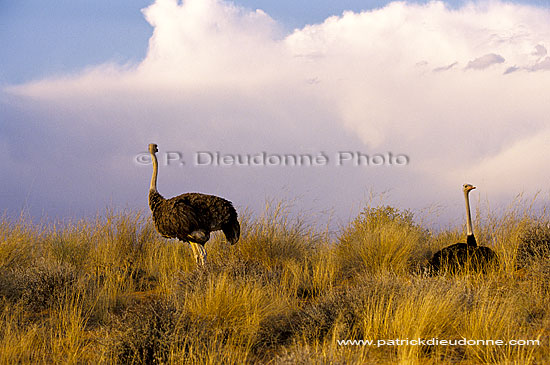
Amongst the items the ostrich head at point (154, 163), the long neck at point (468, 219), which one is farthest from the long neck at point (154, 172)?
the long neck at point (468, 219)

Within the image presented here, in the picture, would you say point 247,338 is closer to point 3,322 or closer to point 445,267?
point 3,322

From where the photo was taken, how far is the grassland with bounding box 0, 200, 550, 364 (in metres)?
5.95

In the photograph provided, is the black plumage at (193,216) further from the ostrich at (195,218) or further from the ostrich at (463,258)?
the ostrich at (463,258)

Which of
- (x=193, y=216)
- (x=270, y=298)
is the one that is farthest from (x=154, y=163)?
(x=270, y=298)

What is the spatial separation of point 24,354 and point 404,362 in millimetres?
4094

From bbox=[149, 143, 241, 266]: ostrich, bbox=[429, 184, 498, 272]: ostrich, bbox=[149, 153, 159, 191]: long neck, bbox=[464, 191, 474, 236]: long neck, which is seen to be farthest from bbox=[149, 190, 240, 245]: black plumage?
bbox=[464, 191, 474, 236]: long neck

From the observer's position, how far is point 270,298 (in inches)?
289

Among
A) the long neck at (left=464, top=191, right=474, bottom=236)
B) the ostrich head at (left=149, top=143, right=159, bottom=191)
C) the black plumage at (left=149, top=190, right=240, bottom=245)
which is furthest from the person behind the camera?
the ostrich head at (left=149, top=143, right=159, bottom=191)

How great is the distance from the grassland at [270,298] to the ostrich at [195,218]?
78cm

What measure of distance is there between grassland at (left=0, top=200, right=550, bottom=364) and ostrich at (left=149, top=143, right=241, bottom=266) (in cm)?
78

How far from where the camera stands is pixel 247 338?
6445mm

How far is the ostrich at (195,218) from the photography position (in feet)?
30.9

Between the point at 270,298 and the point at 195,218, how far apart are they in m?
2.65

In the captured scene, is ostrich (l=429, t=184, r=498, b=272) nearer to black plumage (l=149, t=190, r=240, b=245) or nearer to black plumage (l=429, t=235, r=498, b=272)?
black plumage (l=429, t=235, r=498, b=272)
